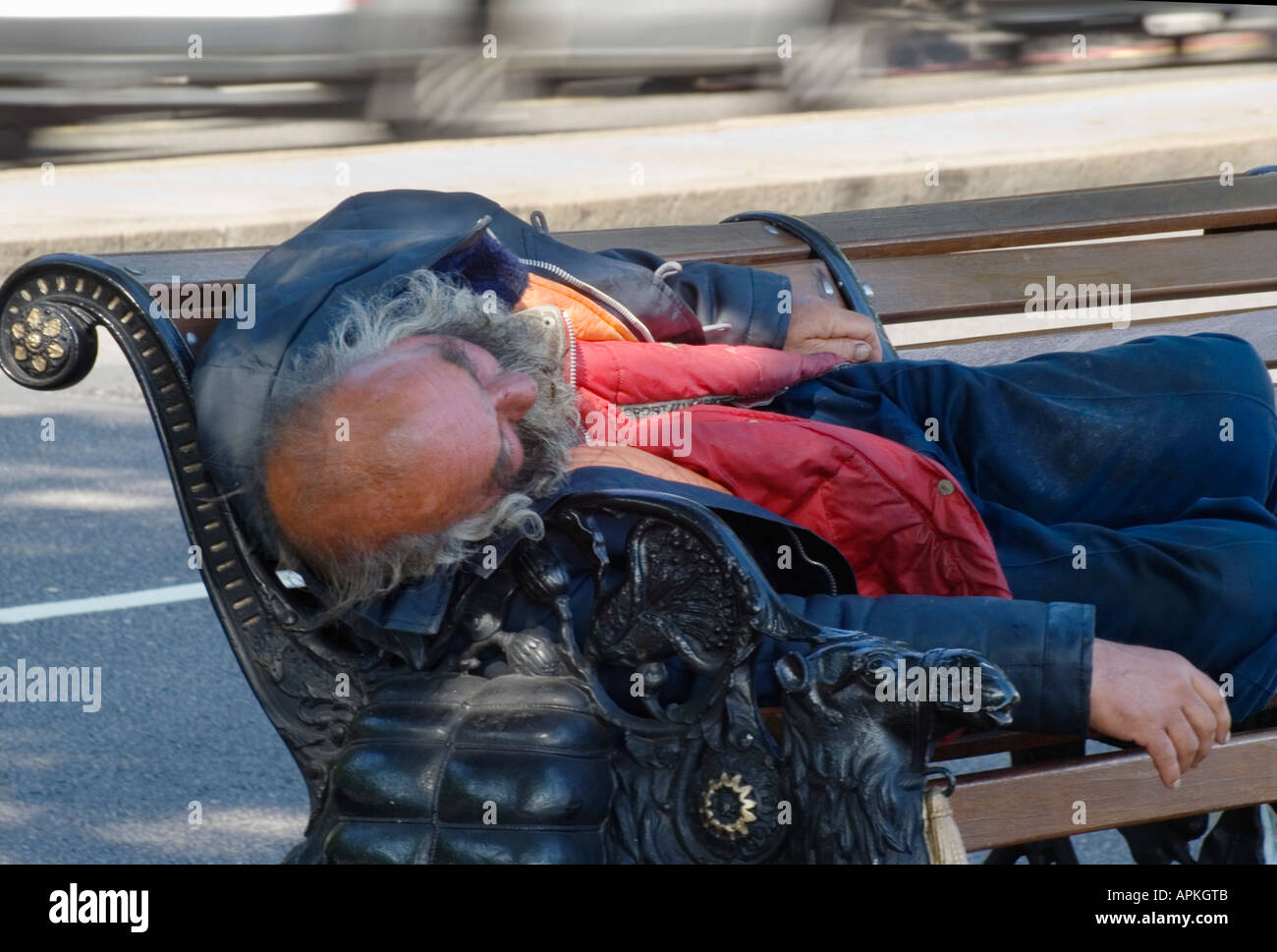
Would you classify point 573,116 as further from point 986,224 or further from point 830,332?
point 830,332

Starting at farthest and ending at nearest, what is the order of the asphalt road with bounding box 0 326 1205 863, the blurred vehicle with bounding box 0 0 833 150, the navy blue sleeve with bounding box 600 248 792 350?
the blurred vehicle with bounding box 0 0 833 150 → the asphalt road with bounding box 0 326 1205 863 → the navy blue sleeve with bounding box 600 248 792 350

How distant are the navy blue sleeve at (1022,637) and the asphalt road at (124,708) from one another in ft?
4.38

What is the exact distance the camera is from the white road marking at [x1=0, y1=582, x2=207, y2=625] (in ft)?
12.9

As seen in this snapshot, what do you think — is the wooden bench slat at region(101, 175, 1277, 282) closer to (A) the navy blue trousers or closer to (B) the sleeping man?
(B) the sleeping man

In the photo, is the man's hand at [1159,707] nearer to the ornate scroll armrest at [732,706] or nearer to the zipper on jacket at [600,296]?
the ornate scroll armrest at [732,706]

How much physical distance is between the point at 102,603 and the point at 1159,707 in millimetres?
2882

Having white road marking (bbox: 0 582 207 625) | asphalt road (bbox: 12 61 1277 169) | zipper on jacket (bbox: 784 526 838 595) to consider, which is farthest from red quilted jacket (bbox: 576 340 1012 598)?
asphalt road (bbox: 12 61 1277 169)

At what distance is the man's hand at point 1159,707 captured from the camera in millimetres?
1819

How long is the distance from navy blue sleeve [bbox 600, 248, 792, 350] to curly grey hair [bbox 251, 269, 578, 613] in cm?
74

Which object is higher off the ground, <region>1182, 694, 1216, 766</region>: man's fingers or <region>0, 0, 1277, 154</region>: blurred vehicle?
<region>0, 0, 1277, 154</region>: blurred vehicle

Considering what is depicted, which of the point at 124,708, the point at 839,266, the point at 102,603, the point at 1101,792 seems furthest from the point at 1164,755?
the point at 102,603

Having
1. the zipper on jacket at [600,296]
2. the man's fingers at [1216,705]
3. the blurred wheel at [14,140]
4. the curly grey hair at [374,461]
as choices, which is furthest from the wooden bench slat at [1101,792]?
the blurred wheel at [14,140]

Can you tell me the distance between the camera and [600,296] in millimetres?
2393

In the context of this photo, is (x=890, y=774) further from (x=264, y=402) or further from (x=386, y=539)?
(x=264, y=402)
